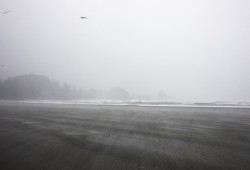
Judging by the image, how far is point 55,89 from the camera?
267 feet

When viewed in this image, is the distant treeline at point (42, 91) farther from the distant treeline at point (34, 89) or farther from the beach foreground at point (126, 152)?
the beach foreground at point (126, 152)

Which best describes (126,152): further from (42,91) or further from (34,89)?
(34,89)

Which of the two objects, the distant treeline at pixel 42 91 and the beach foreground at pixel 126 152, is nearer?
the beach foreground at pixel 126 152

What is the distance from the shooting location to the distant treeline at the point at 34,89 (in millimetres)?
75375

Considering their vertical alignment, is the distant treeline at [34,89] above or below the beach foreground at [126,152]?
above

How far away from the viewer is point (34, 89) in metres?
77.5

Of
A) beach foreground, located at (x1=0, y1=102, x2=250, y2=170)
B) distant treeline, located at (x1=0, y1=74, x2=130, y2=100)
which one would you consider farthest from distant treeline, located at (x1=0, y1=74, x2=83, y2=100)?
beach foreground, located at (x1=0, y1=102, x2=250, y2=170)

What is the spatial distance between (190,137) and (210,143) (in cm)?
91

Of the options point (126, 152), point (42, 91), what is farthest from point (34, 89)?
point (126, 152)

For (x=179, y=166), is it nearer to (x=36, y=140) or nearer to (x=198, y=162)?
(x=198, y=162)

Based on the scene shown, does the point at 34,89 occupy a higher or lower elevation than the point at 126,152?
higher

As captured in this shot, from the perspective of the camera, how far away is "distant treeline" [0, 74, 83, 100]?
75375mm

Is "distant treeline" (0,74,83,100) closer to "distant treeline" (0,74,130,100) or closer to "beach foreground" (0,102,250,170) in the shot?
"distant treeline" (0,74,130,100)

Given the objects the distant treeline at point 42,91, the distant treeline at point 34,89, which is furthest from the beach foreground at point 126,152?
the distant treeline at point 34,89
